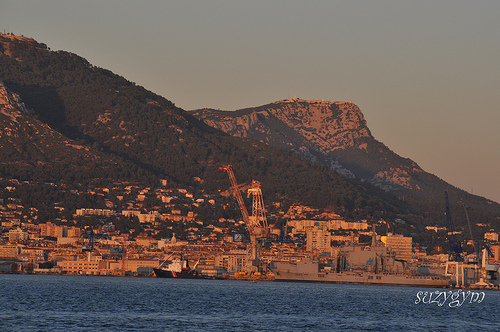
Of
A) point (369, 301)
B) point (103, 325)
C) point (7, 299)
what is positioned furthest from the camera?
point (369, 301)

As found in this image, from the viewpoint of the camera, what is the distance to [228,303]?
131625 mm

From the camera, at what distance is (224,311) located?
116 m

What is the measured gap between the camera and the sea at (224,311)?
9800 cm

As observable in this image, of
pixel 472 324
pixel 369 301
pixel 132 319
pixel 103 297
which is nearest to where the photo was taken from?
pixel 132 319

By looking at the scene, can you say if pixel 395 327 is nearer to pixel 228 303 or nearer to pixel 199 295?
pixel 228 303

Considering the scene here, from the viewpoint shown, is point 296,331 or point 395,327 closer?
point 296,331

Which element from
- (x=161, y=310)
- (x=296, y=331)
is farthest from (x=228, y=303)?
(x=296, y=331)

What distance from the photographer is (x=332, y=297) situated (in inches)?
6230

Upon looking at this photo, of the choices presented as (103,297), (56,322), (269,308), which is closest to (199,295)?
(103,297)

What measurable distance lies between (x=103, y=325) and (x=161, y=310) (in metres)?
19.6

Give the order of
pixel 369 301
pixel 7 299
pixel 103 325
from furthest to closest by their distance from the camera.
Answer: pixel 369 301 → pixel 7 299 → pixel 103 325

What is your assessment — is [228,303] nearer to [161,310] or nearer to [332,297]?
[161,310]

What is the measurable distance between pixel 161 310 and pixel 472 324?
33823 millimetres

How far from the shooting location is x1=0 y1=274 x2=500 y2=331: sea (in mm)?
98000
